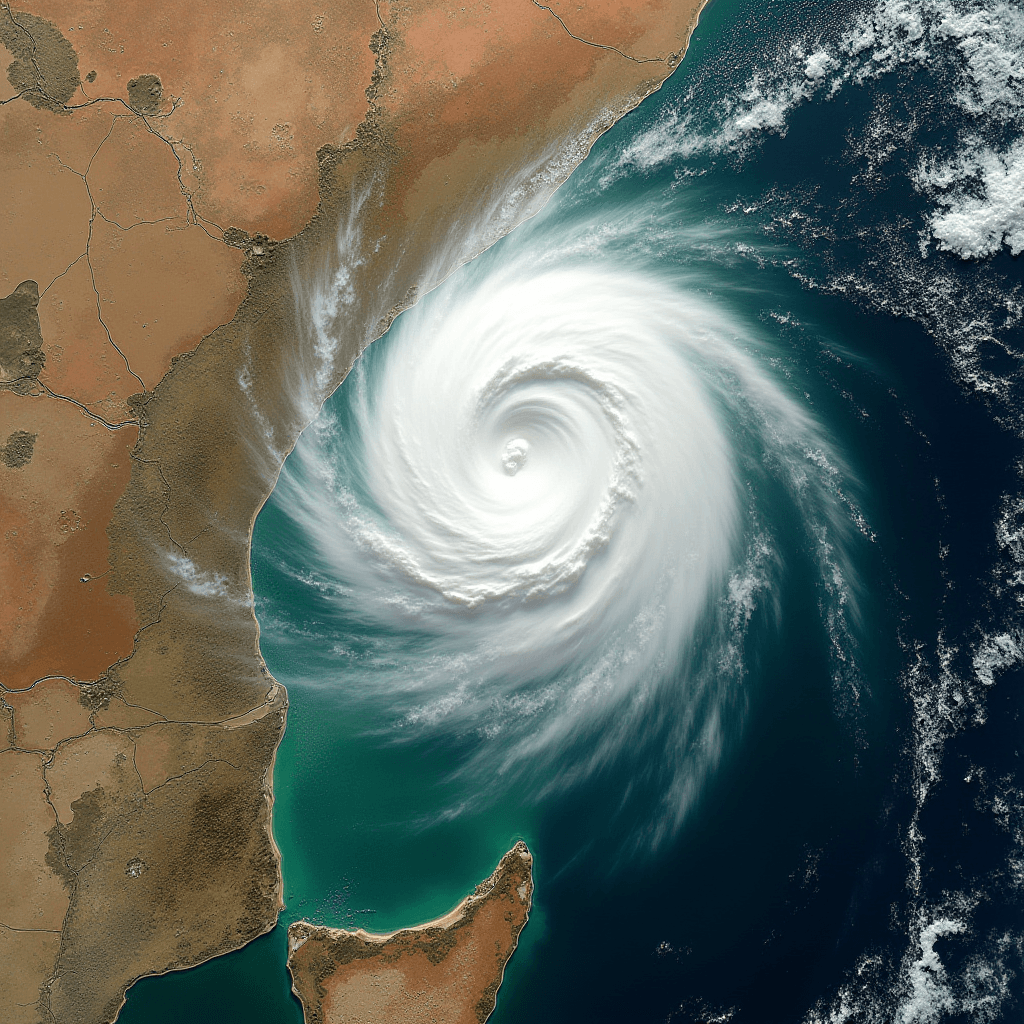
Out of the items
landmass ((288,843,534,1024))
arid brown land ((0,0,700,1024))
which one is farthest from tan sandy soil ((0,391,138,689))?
landmass ((288,843,534,1024))

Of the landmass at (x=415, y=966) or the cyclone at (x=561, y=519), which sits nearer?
the landmass at (x=415, y=966)

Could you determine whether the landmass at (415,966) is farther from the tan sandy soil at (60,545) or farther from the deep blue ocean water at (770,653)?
the tan sandy soil at (60,545)

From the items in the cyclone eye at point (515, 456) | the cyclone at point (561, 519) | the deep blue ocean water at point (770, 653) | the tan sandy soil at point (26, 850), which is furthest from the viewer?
the cyclone eye at point (515, 456)

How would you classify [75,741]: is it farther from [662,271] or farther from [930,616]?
[930,616]

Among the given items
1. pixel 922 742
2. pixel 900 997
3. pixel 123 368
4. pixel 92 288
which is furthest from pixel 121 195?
pixel 900 997

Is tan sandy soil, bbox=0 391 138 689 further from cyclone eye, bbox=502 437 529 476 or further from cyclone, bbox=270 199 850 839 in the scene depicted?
cyclone eye, bbox=502 437 529 476

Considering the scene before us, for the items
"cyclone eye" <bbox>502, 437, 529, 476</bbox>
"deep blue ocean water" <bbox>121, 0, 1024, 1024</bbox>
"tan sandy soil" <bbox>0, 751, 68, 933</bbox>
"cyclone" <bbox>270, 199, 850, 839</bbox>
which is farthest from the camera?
"cyclone eye" <bbox>502, 437, 529, 476</bbox>

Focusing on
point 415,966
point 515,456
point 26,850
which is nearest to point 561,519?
point 515,456

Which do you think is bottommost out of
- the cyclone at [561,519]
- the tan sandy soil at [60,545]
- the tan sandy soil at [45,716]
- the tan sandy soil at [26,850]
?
the tan sandy soil at [26,850]

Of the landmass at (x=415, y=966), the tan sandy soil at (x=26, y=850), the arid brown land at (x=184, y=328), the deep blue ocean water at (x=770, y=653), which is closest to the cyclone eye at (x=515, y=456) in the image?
the deep blue ocean water at (x=770, y=653)
